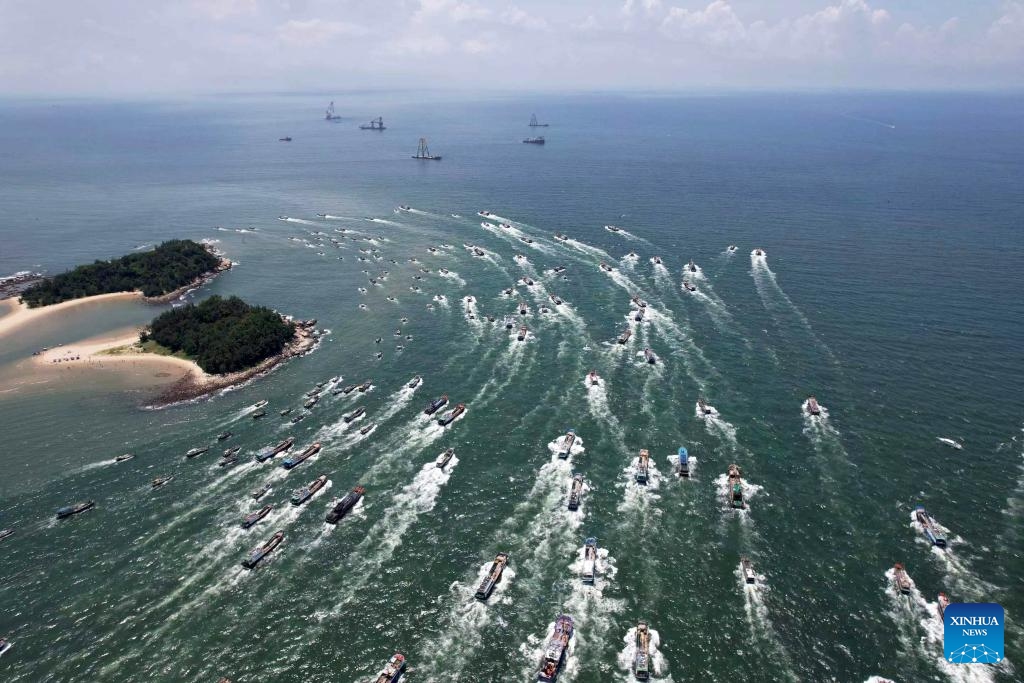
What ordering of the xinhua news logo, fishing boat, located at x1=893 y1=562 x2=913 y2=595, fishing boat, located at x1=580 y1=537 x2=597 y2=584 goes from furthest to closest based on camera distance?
1. fishing boat, located at x1=580 y1=537 x2=597 y2=584
2. fishing boat, located at x1=893 y1=562 x2=913 y2=595
3. the xinhua news logo

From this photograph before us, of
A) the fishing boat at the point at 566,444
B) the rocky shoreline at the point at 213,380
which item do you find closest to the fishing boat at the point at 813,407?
the fishing boat at the point at 566,444

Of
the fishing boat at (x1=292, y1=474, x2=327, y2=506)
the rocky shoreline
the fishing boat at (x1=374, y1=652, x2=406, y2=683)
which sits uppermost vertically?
the rocky shoreline

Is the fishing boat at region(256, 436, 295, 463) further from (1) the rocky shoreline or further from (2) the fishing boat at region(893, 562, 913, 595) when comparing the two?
(2) the fishing boat at region(893, 562, 913, 595)

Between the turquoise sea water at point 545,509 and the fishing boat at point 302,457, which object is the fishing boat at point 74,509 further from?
the fishing boat at point 302,457

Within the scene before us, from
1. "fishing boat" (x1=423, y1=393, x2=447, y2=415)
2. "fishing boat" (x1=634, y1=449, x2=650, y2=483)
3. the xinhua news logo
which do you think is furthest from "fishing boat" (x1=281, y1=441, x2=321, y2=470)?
the xinhua news logo

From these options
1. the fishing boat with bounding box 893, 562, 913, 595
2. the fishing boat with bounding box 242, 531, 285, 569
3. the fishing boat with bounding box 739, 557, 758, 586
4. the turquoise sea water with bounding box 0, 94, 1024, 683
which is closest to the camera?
the turquoise sea water with bounding box 0, 94, 1024, 683

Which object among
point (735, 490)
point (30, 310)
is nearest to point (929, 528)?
point (735, 490)

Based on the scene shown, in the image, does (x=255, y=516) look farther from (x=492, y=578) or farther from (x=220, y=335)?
(x=220, y=335)

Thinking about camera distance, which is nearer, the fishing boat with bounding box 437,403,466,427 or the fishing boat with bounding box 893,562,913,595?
the fishing boat with bounding box 893,562,913,595
